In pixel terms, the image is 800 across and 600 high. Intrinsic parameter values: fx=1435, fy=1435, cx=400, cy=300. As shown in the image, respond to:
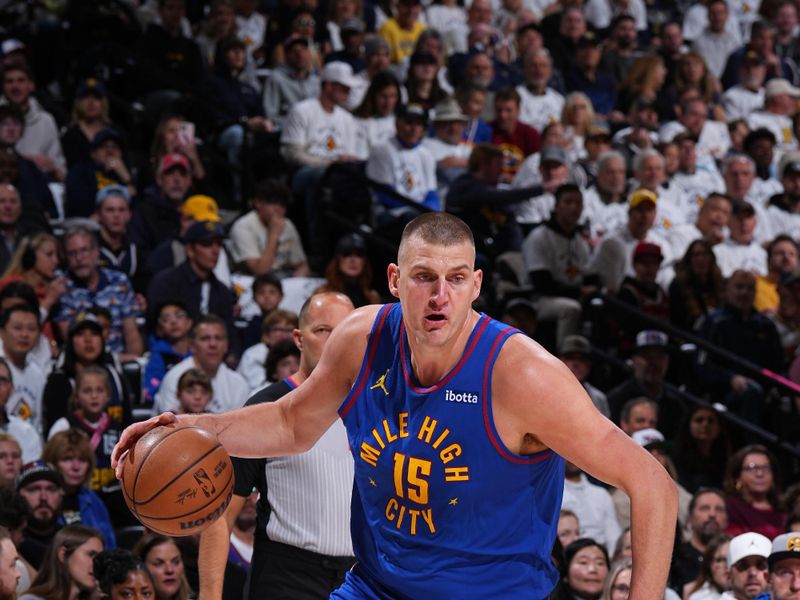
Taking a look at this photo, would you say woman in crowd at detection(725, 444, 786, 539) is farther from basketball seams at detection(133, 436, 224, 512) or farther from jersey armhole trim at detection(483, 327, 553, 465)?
basketball seams at detection(133, 436, 224, 512)

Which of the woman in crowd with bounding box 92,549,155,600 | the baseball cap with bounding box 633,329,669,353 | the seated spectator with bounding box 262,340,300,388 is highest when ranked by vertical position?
the seated spectator with bounding box 262,340,300,388

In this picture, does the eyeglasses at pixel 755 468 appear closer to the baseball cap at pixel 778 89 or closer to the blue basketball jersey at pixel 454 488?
the blue basketball jersey at pixel 454 488

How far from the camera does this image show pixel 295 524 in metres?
5.95

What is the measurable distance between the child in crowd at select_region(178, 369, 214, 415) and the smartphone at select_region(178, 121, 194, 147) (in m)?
3.39

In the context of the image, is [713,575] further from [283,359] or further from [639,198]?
[639,198]

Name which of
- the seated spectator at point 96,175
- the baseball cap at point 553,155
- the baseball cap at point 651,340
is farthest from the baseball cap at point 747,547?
the seated spectator at point 96,175

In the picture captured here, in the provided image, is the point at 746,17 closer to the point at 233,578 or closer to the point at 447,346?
the point at 233,578

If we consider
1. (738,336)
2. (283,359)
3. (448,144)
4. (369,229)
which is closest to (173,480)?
(283,359)

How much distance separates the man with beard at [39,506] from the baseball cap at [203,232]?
2.79 m

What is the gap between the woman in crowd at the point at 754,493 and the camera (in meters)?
9.45

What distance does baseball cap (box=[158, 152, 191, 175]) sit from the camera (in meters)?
11.4

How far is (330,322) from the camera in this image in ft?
20.2

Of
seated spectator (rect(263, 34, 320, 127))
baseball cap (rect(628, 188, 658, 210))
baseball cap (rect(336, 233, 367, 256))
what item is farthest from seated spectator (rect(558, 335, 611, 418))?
seated spectator (rect(263, 34, 320, 127))

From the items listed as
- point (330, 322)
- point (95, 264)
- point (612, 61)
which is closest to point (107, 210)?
point (95, 264)
